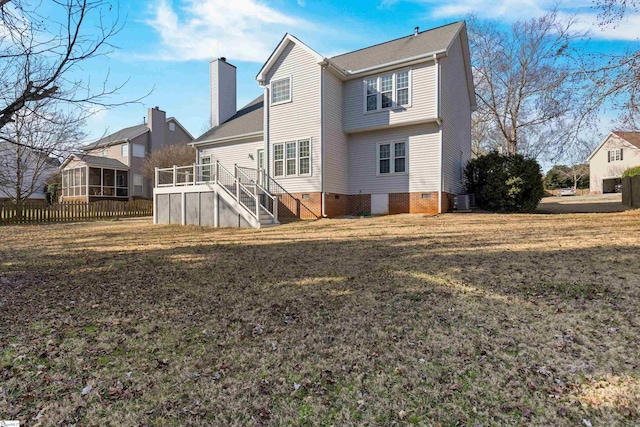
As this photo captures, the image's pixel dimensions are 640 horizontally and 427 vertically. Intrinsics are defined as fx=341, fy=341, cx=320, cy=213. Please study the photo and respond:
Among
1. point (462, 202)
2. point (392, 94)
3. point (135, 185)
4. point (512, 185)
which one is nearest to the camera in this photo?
point (512, 185)

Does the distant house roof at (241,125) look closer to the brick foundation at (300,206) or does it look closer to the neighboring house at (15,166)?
the brick foundation at (300,206)

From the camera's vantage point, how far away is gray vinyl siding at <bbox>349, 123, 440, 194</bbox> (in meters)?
14.4

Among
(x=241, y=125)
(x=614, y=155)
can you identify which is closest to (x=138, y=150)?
Result: (x=241, y=125)

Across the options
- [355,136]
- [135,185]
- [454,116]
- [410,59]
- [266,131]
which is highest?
[410,59]

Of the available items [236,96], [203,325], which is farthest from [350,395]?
[236,96]

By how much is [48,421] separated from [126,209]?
22.8 meters

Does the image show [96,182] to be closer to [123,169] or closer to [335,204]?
[123,169]

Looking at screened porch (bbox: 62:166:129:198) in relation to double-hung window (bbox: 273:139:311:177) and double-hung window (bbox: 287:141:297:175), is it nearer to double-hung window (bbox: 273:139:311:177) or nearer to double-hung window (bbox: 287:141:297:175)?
double-hung window (bbox: 273:139:311:177)

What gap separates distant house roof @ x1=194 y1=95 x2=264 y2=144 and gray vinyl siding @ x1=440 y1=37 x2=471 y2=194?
883cm

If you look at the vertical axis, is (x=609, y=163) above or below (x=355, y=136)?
above

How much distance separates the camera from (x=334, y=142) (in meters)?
15.5

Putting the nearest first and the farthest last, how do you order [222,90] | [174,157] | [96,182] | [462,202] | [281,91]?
[462,202], [281,91], [222,90], [174,157], [96,182]

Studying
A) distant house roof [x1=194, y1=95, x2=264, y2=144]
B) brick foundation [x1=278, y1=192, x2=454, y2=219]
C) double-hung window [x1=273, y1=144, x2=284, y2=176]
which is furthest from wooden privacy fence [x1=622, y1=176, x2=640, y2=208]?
distant house roof [x1=194, y1=95, x2=264, y2=144]

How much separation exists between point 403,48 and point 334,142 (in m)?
5.57
